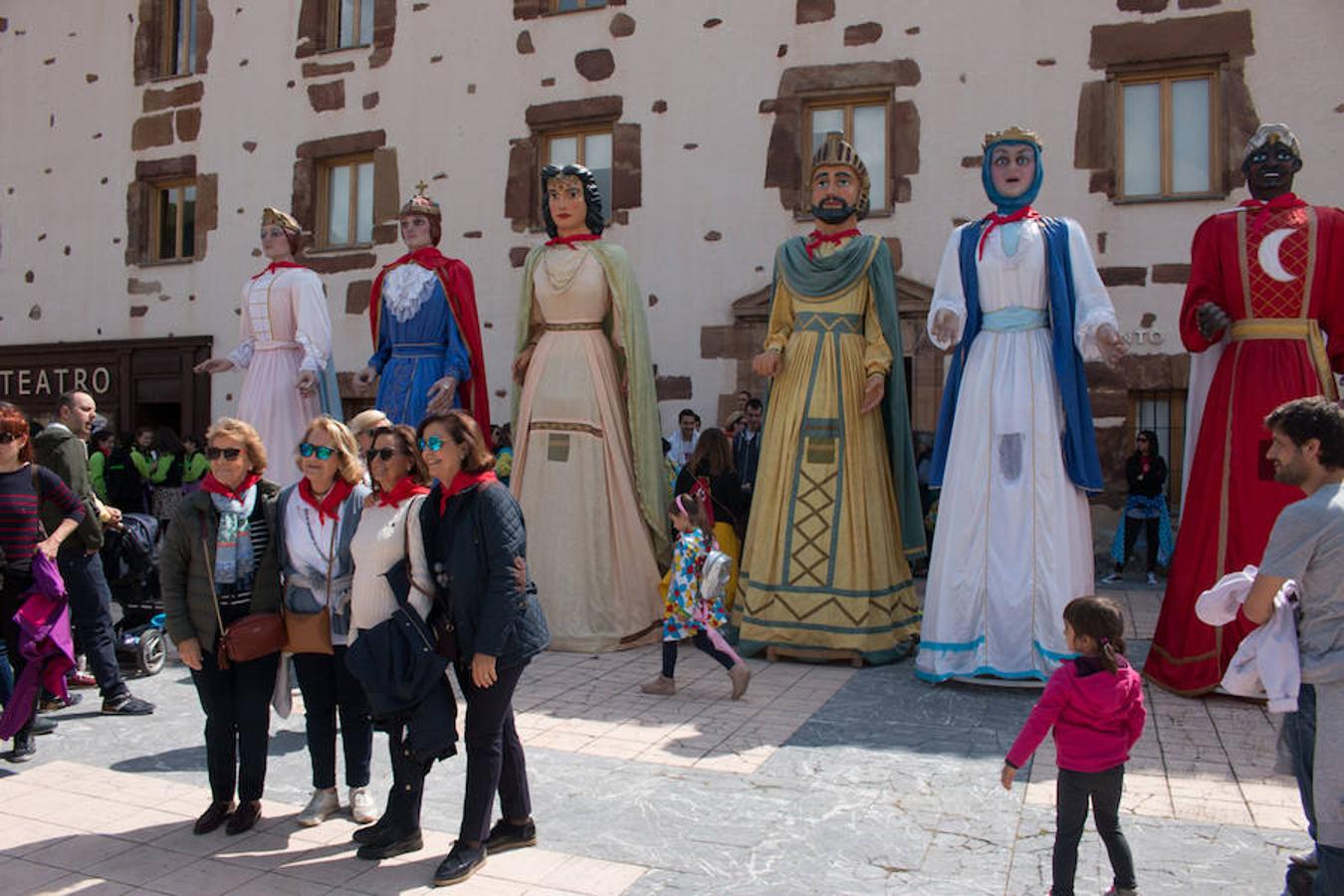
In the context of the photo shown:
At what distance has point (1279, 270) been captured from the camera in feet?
17.1

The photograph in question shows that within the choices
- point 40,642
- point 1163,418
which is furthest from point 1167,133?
point 40,642

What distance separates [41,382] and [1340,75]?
15013mm

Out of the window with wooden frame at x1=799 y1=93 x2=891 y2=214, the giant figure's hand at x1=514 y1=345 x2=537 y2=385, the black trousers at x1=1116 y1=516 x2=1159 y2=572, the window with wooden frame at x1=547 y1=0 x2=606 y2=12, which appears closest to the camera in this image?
the giant figure's hand at x1=514 y1=345 x2=537 y2=385

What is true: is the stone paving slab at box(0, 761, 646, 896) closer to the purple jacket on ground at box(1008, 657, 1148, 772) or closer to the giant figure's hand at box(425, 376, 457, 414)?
the purple jacket on ground at box(1008, 657, 1148, 772)

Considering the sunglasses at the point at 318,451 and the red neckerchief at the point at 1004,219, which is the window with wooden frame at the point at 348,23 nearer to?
the red neckerchief at the point at 1004,219

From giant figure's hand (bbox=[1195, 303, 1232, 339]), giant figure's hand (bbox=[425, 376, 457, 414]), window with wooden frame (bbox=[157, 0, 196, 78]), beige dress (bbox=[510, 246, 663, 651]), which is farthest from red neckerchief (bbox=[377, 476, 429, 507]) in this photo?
window with wooden frame (bbox=[157, 0, 196, 78])

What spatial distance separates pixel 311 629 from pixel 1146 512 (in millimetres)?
7981

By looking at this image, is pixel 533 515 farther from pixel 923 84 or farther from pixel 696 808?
pixel 923 84

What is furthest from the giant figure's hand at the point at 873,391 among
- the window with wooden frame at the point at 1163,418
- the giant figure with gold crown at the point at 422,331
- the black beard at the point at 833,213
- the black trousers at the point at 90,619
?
the window with wooden frame at the point at 1163,418

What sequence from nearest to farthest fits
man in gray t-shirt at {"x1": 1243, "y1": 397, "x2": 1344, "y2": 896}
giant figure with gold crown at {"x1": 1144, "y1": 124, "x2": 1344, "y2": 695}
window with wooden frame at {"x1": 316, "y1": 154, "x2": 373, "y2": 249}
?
man in gray t-shirt at {"x1": 1243, "y1": 397, "x2": 1344, "y2": 896}
giant figure with gold crown at {"x1": 1144, "y1": 124, "x2": 1344, "y2": 695}
window with wooden frame at {"x1": 316, "y1": 154, "x2": 373, "y2": 249}

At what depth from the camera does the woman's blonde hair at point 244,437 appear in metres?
3.87

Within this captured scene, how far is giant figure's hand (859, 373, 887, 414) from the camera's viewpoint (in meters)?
6.12

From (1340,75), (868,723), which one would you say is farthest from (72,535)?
(1340,75)

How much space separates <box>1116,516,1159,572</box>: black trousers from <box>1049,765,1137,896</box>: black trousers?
7493mm
